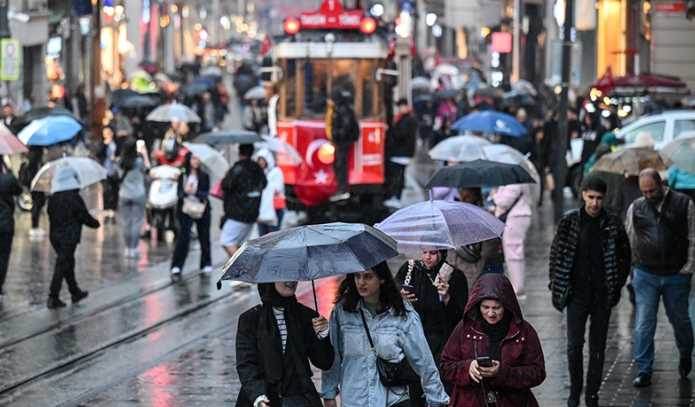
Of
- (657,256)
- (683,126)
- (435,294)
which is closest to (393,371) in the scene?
(435,294)

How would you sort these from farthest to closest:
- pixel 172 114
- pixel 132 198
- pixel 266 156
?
1. pixel 172 114
2. pixel 132 198
3. pixel 266 156

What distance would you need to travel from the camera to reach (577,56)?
57.7 m

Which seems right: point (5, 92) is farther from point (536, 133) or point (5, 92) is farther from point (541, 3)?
point (541, 3)

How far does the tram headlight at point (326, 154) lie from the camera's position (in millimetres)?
28859

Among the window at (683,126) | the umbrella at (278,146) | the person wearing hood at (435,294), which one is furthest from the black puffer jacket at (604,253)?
the window at (683,126)

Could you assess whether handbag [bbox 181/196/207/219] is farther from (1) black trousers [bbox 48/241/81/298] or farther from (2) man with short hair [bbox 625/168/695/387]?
(2) man with short hair [bbox 625/168/695/387]

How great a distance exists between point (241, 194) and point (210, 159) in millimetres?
1428

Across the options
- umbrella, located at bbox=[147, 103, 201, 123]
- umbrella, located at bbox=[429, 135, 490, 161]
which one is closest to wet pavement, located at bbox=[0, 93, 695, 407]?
umbrella, located at bbox=[429, 135, 490, 161]

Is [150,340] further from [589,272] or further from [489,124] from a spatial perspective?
[489,124]

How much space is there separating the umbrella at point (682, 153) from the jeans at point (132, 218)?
765 cm

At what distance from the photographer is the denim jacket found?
9906 mm

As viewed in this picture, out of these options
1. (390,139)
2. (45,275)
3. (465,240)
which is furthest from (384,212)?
(465,240)

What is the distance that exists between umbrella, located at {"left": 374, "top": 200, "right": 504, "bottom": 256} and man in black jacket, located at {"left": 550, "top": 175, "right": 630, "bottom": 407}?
813 millimetres

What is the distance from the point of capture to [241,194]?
71.9ft
